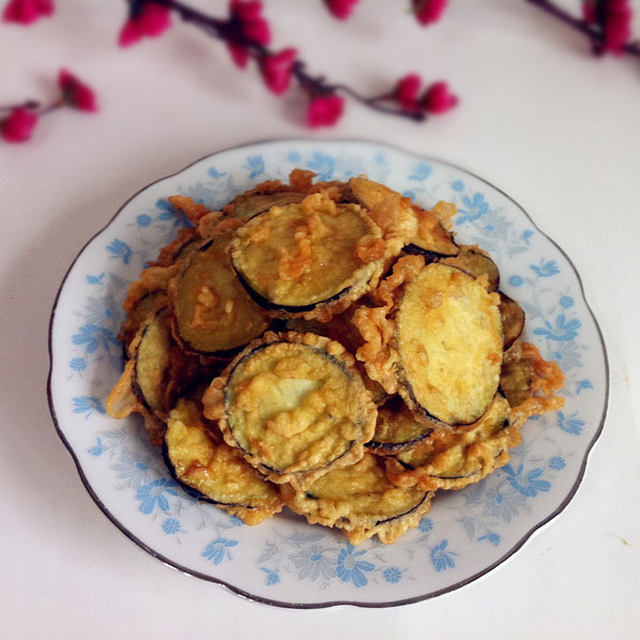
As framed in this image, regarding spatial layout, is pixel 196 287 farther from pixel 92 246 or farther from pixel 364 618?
pixel 364 618

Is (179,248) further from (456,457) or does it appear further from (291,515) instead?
(456,457)

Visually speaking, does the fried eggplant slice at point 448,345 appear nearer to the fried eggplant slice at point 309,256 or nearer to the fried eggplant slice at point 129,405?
the fried eggplant slice at point 309,256

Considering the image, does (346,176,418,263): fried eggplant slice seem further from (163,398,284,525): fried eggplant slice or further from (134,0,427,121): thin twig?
(134,0,427,121): thin twig

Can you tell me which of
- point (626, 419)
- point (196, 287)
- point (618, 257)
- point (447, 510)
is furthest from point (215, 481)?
point (618, 257)

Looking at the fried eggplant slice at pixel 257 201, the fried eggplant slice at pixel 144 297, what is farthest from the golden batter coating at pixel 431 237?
the fried eggplant slice at pixel 144 297

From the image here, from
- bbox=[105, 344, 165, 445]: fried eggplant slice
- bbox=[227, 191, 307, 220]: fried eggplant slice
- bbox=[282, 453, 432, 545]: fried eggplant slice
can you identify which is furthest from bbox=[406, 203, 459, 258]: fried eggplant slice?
bbox=[105, 344, 165, 445]: fried eggplant slice

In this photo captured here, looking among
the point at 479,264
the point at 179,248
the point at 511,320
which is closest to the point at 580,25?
the point at 479,264
